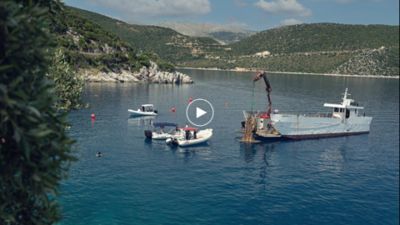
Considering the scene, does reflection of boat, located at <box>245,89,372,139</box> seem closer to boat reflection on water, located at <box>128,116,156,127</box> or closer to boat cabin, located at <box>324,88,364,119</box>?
boat cabin, located at <box>324,88,364,119</box>

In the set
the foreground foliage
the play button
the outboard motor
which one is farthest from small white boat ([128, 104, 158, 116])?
the foreground foliage

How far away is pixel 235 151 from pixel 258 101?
246 feet

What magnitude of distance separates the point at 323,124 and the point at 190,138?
32.5 metres

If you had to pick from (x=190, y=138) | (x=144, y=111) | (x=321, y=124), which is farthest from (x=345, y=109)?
(x=144, y=111)

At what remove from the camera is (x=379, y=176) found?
199 feet

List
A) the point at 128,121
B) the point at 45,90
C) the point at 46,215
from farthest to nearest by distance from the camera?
the point at 128,121
the point at 46,215
the point at 45,90

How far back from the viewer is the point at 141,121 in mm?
99938

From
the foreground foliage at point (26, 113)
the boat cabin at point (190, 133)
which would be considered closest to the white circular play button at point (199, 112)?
the boat cabin at point (190, 133)

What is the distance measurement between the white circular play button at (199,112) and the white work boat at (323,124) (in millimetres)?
→ 20237

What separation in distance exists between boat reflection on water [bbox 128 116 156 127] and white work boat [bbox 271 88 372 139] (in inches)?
1244

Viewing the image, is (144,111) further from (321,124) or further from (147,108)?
(321,124)

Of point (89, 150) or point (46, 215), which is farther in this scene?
point (89, 150)

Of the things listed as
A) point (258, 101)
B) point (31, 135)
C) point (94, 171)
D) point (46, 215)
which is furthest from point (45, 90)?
point (258, 101)

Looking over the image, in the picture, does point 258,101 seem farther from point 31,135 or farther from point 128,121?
point 31,135
